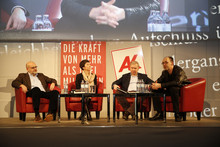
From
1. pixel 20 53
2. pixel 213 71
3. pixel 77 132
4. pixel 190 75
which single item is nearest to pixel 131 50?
pixel 190 75

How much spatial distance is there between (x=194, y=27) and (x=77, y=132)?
12.6 ft

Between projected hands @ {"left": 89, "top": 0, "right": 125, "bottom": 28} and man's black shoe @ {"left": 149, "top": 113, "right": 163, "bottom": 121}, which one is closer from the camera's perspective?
man's black shoe @ {"left": 149, "top": 113, "right": 163, "bottom": 121}

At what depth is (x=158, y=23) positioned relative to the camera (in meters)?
6.29

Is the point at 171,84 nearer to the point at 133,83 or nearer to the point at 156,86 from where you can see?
the point at 156,86

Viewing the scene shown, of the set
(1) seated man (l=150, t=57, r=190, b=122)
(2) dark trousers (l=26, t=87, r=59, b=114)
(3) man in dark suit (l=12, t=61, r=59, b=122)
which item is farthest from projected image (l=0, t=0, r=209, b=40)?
(2) dark trousers (l=26, t=87, r=59, b=114)

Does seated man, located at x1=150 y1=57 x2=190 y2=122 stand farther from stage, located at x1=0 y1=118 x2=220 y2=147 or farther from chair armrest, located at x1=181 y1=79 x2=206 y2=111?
stage, located at x1=0 y1=118 x2=220 y2=147

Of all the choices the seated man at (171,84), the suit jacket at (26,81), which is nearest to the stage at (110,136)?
→ the seated man at (171,84)

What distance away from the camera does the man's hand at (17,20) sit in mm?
6230

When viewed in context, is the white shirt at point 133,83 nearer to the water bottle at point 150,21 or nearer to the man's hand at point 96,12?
the water bottle at point 150,21

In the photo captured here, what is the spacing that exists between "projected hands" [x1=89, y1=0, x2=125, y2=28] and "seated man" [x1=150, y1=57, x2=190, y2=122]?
1.60 m

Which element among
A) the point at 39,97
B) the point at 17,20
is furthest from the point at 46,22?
the point at 39,97

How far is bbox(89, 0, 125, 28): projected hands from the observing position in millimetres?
6300

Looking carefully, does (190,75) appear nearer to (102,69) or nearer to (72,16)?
(102,69)

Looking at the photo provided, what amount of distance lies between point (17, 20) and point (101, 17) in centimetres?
163
